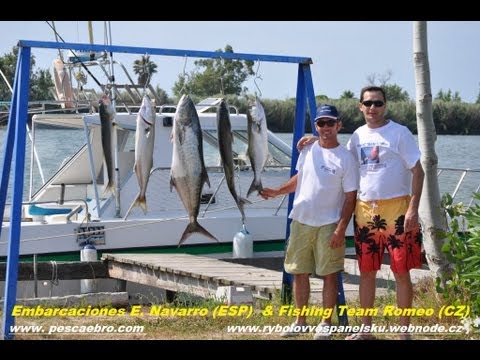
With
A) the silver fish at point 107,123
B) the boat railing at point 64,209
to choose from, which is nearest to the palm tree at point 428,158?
the silver fish at point 107,123

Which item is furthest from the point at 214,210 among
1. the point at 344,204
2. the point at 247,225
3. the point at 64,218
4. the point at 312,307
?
the point at 344,204

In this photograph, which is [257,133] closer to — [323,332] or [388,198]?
[388,198]

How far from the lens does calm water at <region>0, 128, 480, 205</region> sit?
52.5ft

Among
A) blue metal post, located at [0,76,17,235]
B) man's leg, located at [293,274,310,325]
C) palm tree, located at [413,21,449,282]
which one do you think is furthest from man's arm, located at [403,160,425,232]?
blue metal post, located at [0,76,17,235]

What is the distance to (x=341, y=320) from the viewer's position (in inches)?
305

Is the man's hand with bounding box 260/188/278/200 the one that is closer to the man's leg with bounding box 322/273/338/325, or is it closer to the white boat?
the man's leg with bounding box 322/273/338/325

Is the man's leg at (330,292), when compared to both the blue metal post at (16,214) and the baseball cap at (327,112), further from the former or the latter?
the blue metal post at (16,214)

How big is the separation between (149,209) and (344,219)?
243 inches

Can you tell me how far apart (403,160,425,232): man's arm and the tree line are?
7.07 feet

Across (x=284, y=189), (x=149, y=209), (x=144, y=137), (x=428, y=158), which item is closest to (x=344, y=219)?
(x=284, y=189)

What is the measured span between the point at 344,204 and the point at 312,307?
133cm

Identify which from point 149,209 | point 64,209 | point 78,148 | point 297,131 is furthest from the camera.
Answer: point 78,148

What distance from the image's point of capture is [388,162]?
22.3ft
